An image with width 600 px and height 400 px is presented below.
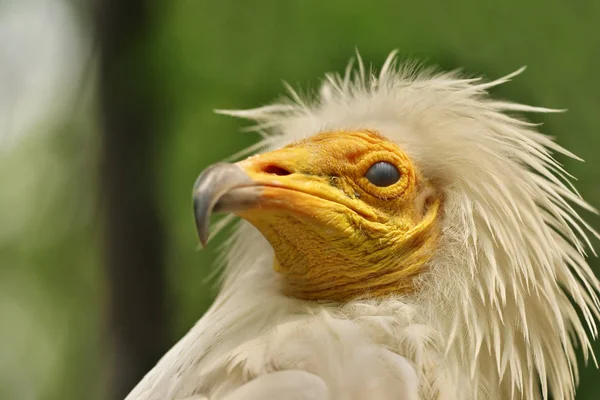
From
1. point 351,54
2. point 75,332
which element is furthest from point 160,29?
point 75,332

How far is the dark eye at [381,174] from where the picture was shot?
39.8 inches

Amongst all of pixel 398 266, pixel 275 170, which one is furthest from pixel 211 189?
pixel 398 266

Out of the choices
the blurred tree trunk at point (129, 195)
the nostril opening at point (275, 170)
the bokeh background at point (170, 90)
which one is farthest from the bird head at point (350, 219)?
the blurred tree trunk at point (129, 195)

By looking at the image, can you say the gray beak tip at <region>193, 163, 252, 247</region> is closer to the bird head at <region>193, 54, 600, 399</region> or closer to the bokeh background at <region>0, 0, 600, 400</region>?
the bird head at <region>193, 54, 600, 399</region>

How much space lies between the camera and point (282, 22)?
2.41 meters


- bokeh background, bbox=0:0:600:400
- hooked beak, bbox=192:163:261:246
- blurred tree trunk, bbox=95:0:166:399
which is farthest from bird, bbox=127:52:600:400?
blurred tree trunk, bbox=95:0:166:399

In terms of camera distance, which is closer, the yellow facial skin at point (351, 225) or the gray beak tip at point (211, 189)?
the gray beak tip at point (211, 189)

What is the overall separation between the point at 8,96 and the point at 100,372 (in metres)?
1.43

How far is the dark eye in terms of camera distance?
1.01m

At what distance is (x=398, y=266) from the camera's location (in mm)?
1021

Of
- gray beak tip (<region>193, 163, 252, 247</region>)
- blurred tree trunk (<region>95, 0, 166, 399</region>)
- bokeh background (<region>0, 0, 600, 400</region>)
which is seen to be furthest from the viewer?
blurred tree trunk (<region>95, 0, 166, 399</region>)

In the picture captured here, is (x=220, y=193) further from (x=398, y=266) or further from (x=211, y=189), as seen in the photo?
(x=398, y=266)

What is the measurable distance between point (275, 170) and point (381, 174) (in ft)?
0.60

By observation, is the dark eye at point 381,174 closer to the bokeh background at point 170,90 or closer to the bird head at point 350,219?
the bird head at point 350,219
